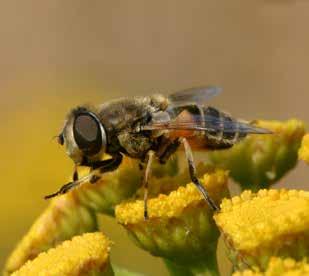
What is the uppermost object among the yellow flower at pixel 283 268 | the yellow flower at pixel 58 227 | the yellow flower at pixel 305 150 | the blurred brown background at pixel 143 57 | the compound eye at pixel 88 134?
the compound eye at pixel 88 134

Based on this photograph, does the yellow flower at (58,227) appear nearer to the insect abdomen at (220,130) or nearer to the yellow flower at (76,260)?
the yellow flower at (76,260)

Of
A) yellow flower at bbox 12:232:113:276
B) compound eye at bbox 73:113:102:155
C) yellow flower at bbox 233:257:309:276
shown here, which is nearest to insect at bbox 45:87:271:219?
compound eye at bbox 73:113:102:155

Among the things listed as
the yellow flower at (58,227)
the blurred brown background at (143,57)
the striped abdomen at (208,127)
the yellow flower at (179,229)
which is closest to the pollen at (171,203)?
the yellow flower at (179,229)

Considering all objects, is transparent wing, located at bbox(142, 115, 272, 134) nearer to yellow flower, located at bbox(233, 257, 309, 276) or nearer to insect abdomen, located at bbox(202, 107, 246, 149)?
insect abdomen, located at bbox(202, 107, 246, 149)

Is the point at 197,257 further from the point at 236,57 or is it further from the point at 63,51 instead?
the point at 63,51

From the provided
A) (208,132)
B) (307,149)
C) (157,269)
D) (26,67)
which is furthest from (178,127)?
(26,67)

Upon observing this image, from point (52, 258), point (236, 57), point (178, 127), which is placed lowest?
point (236, 57)


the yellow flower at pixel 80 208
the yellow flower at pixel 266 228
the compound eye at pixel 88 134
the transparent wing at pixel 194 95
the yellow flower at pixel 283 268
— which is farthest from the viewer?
the transparent wing at pixel 194 95

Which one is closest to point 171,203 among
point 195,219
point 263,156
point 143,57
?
point 195,219
